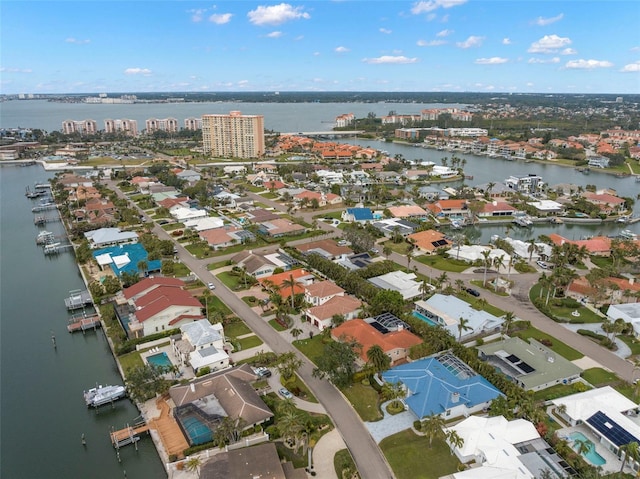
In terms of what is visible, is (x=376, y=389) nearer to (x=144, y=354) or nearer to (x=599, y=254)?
(x=144, y=354)

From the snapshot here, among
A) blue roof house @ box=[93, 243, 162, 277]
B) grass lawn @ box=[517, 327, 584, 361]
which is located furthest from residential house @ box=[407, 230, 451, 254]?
blue roof house @ box=[93, 243, 162, 277]

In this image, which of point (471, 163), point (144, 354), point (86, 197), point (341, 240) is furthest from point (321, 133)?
point (144, 354)

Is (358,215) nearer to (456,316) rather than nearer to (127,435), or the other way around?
(456,316)

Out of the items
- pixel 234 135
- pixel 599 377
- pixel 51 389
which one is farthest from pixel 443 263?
pixel 234 135

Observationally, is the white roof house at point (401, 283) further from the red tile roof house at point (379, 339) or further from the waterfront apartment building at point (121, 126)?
the waterfront apartment building at point (121, 126)

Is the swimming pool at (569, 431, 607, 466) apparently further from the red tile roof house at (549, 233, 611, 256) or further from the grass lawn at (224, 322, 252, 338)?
the red tile roof house at (549, 233, 611, 256)
